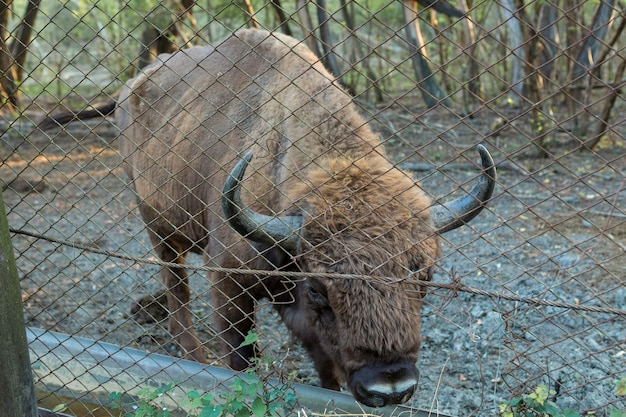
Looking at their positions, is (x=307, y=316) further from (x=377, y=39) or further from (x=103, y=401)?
(x=377, y=39)

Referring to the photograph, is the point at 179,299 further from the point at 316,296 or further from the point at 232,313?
the point at 316,296

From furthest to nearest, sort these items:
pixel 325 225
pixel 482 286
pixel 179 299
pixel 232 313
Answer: pixel 482 286 → pixel 179 299 → pixel 232 313 → pixel 325 225

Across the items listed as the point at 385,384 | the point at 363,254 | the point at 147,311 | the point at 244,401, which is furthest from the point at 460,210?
the point at 147,311

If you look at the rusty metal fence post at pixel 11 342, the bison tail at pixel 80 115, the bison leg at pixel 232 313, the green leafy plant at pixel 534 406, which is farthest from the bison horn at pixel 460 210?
the bison tail at pixel 80 115

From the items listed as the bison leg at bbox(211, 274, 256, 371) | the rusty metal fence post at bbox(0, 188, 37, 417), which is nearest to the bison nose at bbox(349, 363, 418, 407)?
the bison leg at bbox(211, 274, 256, 371)

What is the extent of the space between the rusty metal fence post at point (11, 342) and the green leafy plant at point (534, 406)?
6.95 feet

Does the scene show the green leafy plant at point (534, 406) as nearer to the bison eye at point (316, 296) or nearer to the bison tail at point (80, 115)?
the bison eye at point (316, 296)

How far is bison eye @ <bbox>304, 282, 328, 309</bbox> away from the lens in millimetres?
3222

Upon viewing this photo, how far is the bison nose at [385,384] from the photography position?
290 centimetres

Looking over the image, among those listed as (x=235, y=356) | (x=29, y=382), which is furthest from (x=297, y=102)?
(x=29, y=382)

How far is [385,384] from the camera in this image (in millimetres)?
2912

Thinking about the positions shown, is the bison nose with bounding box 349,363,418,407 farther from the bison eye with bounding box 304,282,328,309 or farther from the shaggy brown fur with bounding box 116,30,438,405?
the bison eye with bounding box 304,282,328,309

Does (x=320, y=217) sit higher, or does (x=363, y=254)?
(x=320, y=217)

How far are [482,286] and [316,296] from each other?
2.75 meters
